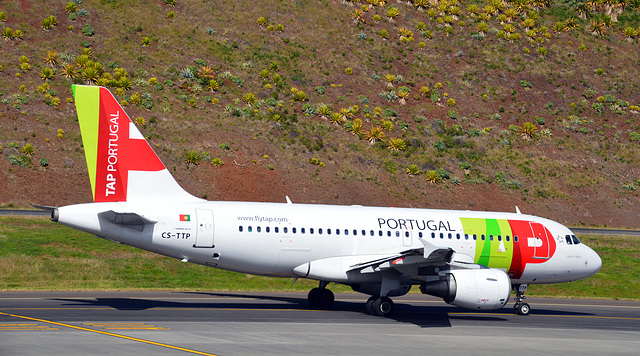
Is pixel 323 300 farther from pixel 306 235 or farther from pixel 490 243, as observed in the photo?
pixel 490 243

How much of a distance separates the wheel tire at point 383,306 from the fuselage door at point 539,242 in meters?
7.46

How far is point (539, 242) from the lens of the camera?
1302 inches

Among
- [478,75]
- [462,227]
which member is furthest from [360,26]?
[462,227]

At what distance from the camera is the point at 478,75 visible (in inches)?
3819

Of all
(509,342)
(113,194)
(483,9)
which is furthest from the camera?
(483,9)

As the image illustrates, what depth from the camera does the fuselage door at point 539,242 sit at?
32938 mm

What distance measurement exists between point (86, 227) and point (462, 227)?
51.4ft

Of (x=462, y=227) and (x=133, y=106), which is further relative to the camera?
(x=133, y=106)

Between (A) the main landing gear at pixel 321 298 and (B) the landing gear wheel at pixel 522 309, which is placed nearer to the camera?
(A) the main landing gear at pixel 321 298

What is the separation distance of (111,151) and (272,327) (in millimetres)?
8738

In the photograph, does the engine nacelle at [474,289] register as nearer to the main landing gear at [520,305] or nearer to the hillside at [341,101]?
the main landing gear at [520,305]

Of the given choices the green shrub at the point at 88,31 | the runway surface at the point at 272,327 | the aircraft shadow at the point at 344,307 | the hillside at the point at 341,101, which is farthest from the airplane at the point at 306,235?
the green shrub at the point at 88,31

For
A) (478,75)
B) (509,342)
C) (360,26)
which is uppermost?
(360,26)

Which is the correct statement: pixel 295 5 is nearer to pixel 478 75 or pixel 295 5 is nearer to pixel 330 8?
pixel 330 8
